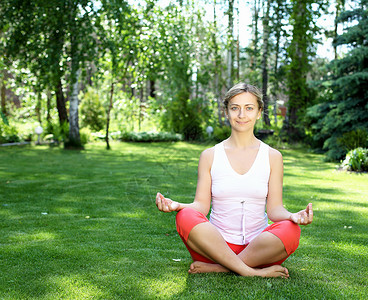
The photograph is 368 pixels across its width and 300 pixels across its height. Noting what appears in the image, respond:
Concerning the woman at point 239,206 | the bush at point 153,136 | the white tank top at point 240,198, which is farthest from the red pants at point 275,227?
the bush at point 153,136

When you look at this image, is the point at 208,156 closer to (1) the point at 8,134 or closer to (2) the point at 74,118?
(2) the point at 74,118

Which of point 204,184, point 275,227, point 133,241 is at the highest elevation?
point 204,184

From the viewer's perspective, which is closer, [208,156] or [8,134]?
[208,156]

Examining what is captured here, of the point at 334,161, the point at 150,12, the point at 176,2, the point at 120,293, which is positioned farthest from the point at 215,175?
the point at 176,2

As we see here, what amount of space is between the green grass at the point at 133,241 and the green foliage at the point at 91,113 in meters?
10.9

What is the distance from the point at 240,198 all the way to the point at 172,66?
13.2m

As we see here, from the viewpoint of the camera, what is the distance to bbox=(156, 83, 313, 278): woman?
2.61 meters

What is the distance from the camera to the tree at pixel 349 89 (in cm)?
1110

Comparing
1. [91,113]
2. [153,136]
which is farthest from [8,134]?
[153,136]

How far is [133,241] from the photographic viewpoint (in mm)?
3850

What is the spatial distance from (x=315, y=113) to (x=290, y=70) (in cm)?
387

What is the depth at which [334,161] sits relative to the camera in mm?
11438

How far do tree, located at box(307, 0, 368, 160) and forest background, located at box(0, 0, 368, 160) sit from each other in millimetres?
32

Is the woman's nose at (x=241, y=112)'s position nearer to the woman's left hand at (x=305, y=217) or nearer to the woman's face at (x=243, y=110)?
the woman's face at (x=243, y=110)
